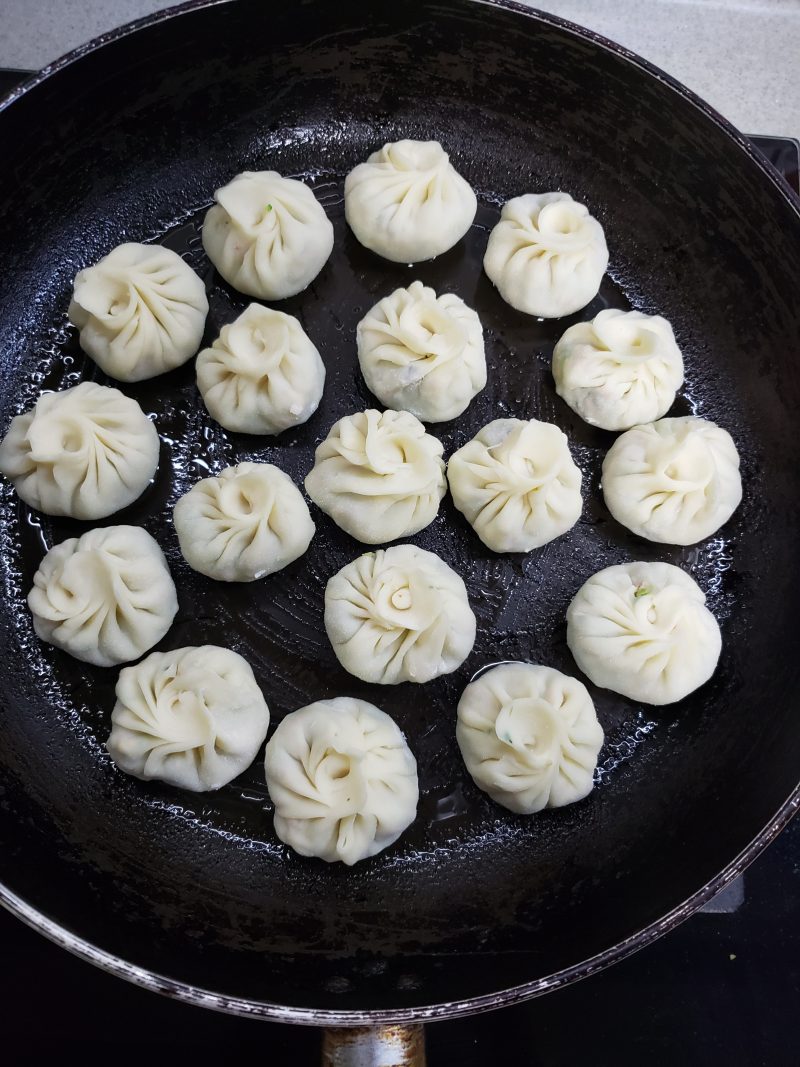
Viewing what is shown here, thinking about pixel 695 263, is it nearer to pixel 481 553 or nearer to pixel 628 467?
pixel 628 467

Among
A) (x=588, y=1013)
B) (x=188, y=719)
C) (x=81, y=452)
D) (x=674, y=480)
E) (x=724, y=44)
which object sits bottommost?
(x=588, y=1013)

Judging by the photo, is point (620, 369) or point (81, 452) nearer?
point (81, 452)

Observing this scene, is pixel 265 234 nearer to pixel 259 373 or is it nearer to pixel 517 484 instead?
pixel 259 373

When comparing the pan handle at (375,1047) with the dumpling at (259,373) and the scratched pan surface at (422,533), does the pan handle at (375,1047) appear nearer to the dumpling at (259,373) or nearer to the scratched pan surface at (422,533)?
the scratched pan surface at (422,533)

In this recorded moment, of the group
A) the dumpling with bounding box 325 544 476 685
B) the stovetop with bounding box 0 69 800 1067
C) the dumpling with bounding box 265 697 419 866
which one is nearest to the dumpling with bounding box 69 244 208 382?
the dumpling with bounding box 325 544 476 685

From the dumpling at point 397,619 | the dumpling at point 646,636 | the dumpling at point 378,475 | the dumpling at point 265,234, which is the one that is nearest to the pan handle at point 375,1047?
the dumpling at point 397,619

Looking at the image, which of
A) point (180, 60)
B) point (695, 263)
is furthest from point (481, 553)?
point (180, 60)

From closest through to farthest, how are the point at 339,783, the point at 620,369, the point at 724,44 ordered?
the point at 339,783, the point at 620,369, the point at 724,44

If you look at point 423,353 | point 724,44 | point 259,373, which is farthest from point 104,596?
point 724,44
